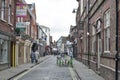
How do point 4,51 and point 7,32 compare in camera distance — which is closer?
point 4,51

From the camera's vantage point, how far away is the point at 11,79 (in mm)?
21203

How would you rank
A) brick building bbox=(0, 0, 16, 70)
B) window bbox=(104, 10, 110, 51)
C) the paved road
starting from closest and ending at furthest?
window bbox=(104, 10, 110, 51)
the paved road
brick building bbox=(0, 0, 16, 70)

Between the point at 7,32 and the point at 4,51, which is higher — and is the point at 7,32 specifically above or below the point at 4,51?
above

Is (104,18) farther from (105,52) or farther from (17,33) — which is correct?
(17,33)

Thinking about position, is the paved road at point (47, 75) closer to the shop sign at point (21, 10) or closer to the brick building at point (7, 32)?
the brick building at point (7, 32)

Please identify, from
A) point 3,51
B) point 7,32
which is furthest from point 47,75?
point 7,32

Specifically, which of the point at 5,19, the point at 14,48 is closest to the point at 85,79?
the point at 5,19

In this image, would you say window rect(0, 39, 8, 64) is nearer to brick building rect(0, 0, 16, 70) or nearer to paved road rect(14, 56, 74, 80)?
brick building rect(0, 0, 16, 70)

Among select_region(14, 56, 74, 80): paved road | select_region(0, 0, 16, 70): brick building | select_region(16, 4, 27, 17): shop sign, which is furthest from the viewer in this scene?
select_region(16, 4, 27, 17): shop sign

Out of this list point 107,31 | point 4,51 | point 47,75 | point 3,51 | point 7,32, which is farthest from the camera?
point 7,32

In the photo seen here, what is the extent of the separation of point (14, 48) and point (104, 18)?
48.2ft

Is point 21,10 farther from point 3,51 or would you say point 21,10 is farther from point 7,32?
point 3,51

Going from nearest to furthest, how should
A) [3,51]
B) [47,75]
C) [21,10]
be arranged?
[47,75], [3,51], [21,10]

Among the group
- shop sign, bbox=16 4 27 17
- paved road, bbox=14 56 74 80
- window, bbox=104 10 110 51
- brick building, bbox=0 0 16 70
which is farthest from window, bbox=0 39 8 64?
window, bbox=104 10 110 51
